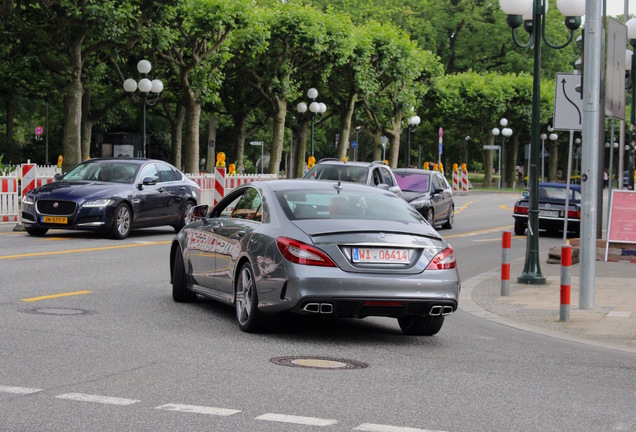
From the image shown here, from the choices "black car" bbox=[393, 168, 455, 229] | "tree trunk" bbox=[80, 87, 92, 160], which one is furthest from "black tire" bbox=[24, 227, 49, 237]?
"tree trunk" bbox=[80, 87, 92, 160]

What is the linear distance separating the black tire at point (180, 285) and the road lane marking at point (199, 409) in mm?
5639

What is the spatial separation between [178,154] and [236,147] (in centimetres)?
552

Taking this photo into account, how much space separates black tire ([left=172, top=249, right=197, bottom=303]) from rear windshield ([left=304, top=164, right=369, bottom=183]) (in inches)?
530

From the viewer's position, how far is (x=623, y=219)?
20953 mm

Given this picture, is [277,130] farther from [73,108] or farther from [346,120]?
[73,108]

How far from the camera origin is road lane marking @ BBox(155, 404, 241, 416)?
22.9ft

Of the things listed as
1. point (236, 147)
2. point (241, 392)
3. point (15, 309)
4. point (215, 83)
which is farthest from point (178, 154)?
point (241, 392)

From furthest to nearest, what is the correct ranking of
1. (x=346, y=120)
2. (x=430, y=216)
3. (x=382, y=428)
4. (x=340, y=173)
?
(x=346, y=120), (x=430, y=216), (x=340, y=173), (x=382, y=428)

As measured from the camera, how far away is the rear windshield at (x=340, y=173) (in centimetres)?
2625

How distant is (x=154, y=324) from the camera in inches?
432

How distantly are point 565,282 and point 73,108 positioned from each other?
26.8 meters

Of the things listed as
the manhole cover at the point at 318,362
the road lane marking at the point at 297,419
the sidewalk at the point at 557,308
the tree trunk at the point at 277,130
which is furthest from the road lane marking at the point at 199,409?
the tree trunk at the point at 277,130

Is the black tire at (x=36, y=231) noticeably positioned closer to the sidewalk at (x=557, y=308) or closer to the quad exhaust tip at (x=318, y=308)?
the sidewalk at (x=557, y=308)

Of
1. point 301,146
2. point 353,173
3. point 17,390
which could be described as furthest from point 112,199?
point 301,146
